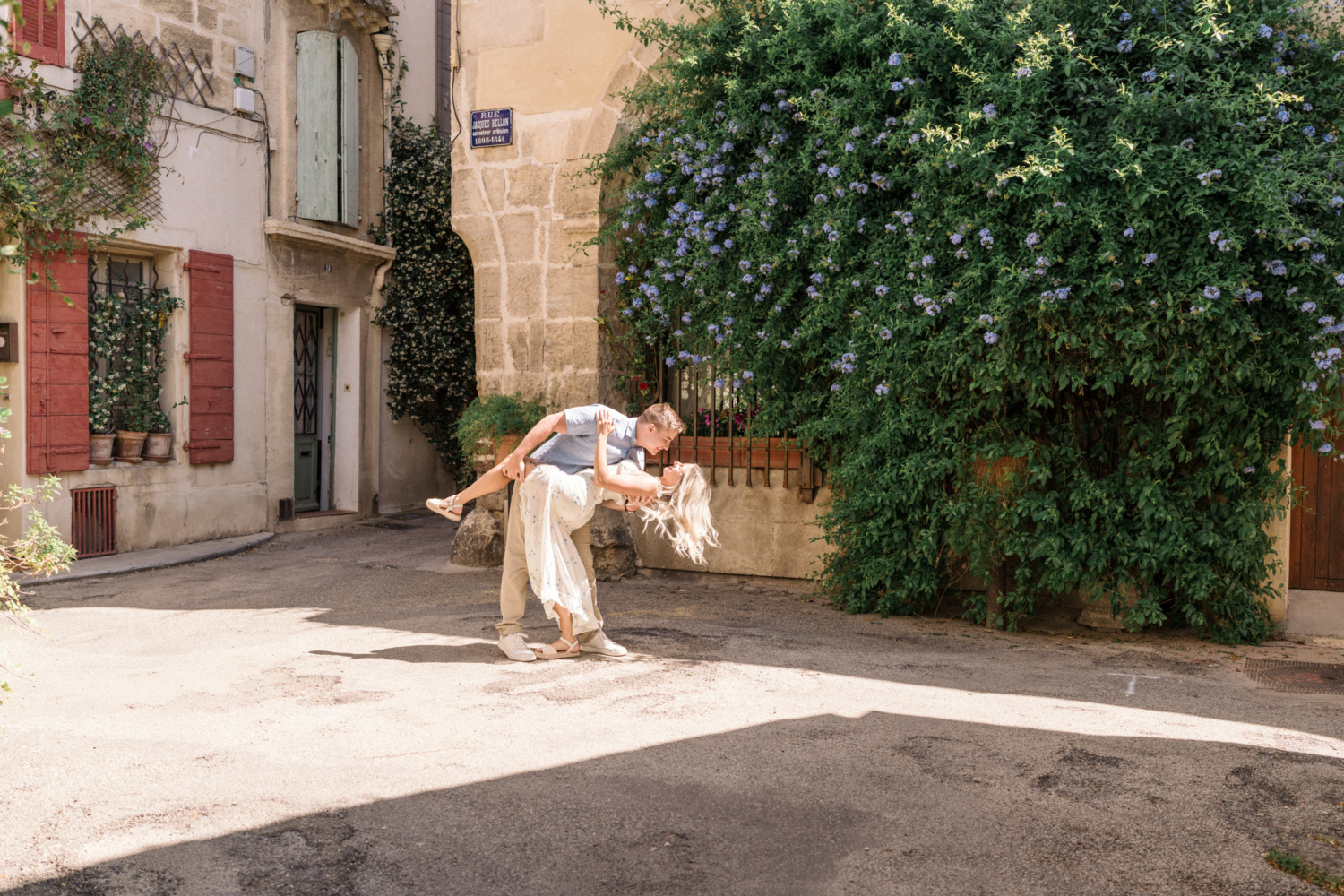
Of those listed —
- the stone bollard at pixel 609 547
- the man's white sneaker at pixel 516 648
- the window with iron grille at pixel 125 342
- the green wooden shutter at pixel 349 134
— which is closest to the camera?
the man's white sneaker at pixel 516 648

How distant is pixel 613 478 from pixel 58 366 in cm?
627

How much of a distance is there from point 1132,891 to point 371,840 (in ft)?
6.76

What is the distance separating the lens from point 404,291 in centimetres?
1282

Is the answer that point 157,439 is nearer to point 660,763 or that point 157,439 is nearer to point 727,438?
point 727,438

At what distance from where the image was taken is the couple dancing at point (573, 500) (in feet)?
17.2

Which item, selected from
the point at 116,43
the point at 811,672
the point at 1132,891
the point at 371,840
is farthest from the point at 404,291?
the point at 1132,891

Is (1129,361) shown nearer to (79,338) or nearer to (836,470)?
(836,470)

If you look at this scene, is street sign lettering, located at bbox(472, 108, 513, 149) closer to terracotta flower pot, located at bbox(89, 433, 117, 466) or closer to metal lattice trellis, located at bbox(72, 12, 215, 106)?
metal lattice trellis, located at bbox(72, 12, 215, 106)

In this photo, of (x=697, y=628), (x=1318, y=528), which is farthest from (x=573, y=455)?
(x=1318, y=528)

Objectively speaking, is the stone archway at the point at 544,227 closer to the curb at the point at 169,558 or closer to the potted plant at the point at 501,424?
the potted plant at the point at 501,424

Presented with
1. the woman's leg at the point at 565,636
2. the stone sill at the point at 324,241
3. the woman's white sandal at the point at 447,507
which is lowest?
the woman's leg at the point at 565,636

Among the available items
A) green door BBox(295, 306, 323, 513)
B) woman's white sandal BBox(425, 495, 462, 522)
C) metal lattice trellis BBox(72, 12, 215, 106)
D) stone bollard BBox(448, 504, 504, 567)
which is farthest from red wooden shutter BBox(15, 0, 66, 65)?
woman's white sandal BBox(425, 495, 462, 522)

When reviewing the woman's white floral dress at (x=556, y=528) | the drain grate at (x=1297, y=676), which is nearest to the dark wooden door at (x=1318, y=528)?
the drain grate at (x=1297, y=676)

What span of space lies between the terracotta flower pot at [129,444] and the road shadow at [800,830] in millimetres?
7503
